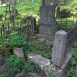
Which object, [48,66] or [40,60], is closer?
[48,66]

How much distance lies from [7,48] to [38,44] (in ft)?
4.33

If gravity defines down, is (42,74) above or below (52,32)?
below

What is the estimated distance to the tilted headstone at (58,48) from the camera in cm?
655

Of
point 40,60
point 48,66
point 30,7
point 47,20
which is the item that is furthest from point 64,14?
point 48,66

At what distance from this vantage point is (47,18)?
9086 millimetres

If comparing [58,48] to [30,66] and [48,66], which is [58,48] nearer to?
[48,66]

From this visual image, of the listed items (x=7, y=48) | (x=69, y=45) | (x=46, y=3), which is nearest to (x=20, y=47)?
(x=7, y=48)

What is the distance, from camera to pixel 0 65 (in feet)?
22.0

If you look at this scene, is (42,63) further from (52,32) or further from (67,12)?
(67,12)

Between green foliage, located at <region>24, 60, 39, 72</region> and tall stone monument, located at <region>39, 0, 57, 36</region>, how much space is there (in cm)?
257

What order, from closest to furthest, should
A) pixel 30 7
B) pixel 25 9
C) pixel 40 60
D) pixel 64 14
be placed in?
1. pixel 40 60
2. pixel 64 14
3. pixel 25 9
4. pixel 30 7

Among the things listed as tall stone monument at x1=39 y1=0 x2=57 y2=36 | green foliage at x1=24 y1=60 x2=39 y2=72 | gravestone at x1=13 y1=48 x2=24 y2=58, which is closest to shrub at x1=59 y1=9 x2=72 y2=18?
tall stone monument at x1=39 y1=0 x2=57 y2=36

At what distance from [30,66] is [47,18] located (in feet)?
9.66

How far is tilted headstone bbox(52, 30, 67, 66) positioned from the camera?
21.5ft
